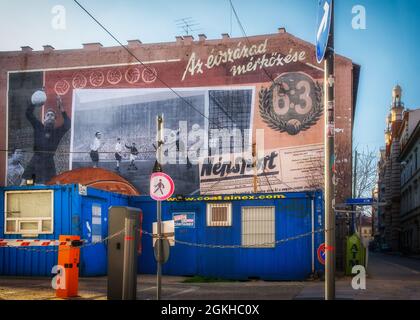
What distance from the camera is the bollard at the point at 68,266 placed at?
11742mm

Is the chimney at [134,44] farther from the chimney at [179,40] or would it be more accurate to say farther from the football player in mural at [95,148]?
the football player in mural at [95,148]

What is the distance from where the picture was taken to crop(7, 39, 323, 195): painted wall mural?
104 feet

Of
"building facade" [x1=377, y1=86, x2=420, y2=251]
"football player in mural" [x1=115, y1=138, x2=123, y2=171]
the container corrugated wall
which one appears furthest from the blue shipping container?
"building facade" [x1=377, y1=86, x2=420, y2=251]

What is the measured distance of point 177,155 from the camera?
3288 cm

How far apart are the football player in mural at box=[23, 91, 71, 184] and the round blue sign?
92.9 ft

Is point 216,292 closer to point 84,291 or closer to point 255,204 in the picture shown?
point 84,291

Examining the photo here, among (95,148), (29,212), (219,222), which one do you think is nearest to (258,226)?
(219,222)

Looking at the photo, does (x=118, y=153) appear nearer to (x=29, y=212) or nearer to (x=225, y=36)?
(x=225, y=36)

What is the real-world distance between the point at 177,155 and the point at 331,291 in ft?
82.5

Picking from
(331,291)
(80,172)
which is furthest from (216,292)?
(80,172)

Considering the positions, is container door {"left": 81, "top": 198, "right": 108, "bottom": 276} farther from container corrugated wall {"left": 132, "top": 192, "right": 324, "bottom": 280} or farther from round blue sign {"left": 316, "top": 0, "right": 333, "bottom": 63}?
round blue sign {"left": 316, "top": 0, "right": 333, "bottom": 63}

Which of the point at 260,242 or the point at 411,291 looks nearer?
the point at 411,291

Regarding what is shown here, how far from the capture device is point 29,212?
54.2ft

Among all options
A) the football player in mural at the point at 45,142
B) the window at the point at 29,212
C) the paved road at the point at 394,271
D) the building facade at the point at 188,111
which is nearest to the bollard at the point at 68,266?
the window at the point at 29,212
